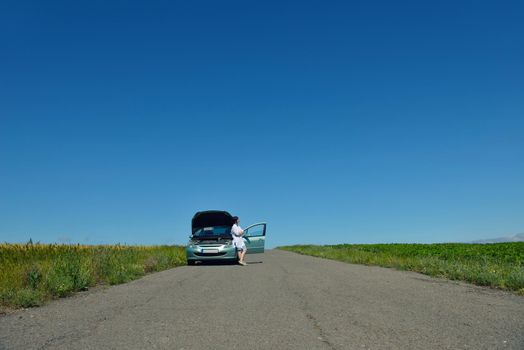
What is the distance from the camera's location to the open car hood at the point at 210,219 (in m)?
20.9

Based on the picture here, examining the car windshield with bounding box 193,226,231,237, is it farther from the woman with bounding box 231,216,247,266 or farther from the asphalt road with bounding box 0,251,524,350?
the asphalt road with bounding box 0,251,524,350

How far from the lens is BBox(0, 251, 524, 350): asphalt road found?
4922 millimetres

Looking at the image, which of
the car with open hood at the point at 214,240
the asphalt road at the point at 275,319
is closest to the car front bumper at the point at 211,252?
the car with open hood at the point at 214,240

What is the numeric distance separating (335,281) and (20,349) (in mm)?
7640

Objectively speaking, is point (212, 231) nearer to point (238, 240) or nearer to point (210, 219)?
point (238, 240)

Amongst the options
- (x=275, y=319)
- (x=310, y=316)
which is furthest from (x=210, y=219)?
(x=275, y=319)

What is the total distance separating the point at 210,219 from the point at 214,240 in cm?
326

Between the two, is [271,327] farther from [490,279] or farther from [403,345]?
[490,279]

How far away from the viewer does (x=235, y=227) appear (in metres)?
18.5

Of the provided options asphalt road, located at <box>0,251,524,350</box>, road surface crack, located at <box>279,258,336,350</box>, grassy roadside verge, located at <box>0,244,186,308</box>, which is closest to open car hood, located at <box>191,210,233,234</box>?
grassy roadside verge, located at <box>0,244,186,308</box>

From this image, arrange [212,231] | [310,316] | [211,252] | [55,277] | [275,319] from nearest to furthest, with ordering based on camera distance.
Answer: [275,319]
[310,316]
[55,277]
[211,252]
[212,231]

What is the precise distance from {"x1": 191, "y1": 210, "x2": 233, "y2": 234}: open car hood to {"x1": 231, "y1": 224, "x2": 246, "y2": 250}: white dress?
224 centimetres

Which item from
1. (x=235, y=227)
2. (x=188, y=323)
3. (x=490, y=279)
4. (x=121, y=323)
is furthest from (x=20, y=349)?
(x=235, y=227)

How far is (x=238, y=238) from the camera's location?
18.6 meters
